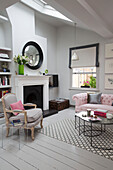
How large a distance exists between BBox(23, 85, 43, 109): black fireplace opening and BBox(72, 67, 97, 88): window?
1.66 metres

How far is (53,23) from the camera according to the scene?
230 inches

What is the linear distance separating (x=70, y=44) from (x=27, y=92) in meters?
2.89

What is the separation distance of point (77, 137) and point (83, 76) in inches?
128

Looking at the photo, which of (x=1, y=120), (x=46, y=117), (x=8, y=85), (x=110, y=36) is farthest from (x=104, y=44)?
(x=1, y=120)

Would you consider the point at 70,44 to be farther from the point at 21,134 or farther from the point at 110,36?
the point at 21,134

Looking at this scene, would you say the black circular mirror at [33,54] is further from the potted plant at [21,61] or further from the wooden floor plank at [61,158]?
the wooden floor plank at [61,158]

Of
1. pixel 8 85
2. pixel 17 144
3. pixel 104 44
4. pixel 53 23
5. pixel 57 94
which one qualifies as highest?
pixel 53 23

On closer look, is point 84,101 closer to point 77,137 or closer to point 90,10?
point 77,137

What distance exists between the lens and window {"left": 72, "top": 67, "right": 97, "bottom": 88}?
18.1ft

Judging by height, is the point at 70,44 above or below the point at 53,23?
below

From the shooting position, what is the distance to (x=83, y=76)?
5797 mm

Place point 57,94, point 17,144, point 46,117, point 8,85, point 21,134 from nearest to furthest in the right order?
point 17,144 → point 21,134 → point 8,85 → point 46,117 → point 57,94

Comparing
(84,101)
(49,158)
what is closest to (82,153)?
(49,158)

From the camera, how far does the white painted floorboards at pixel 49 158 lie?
6.67 feet
